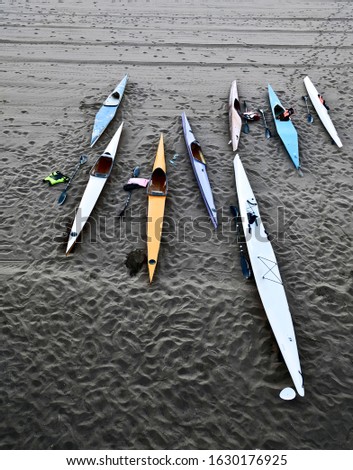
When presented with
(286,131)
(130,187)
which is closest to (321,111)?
(286,131)

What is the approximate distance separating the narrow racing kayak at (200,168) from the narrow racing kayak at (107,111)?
1734mm

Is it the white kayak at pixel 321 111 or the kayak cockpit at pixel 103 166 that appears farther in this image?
the white kayak at pixel 321 111

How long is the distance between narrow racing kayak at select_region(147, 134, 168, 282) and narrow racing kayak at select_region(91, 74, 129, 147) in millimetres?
1455

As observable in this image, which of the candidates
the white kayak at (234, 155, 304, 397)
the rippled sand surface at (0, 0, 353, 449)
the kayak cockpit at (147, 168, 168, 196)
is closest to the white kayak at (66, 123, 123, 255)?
the rippled sand surface at (0, 0, 353, 449)

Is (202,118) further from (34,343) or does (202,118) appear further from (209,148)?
(34,343)

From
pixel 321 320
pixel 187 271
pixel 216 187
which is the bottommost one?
pixel 321 320

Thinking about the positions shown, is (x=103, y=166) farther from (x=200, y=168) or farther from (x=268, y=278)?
(x=268, y=278)

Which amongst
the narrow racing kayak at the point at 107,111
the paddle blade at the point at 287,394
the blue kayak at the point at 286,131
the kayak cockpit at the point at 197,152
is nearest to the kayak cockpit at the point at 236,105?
the blue kayak at the point at 286,131

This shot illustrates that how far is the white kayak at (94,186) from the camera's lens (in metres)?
5.99

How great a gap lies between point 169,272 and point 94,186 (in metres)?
2.25

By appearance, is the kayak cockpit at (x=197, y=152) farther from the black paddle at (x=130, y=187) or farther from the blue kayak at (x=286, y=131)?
the blue kayak at (x=286, y=131)
